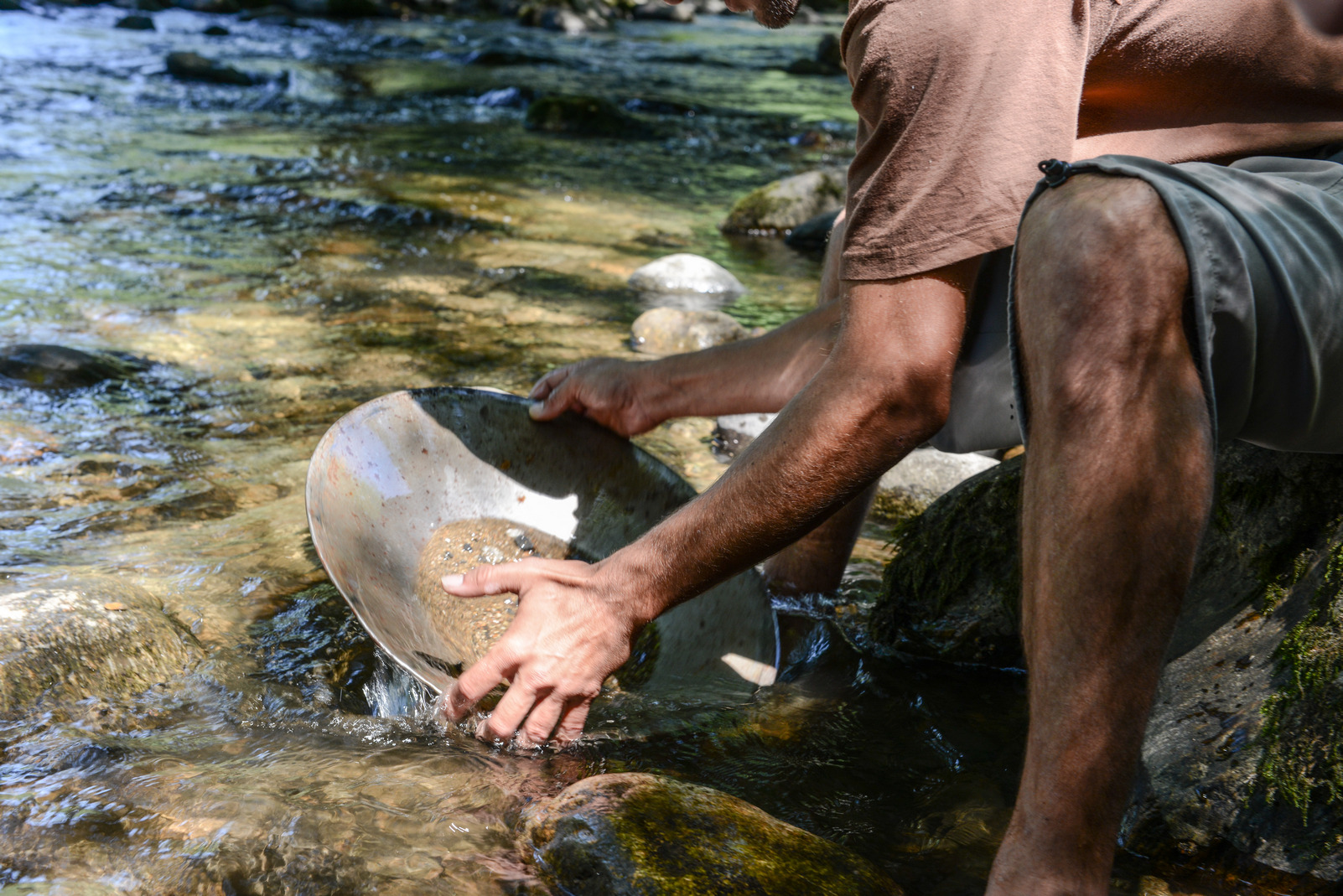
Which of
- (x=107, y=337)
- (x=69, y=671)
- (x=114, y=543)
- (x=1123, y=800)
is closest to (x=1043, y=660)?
(x=1123, y=800)

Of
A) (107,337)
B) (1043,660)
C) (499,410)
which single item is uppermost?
(1043,660)

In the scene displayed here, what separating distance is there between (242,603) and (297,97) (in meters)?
9.77

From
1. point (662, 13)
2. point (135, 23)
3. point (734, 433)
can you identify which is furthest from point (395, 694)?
point (662, 13)

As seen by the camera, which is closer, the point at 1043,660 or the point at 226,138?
the point at 1043,660

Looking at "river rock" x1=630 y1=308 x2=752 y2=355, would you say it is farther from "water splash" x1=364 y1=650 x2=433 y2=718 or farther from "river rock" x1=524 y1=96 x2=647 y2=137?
"river rock" x1=524 y1=96 x2=647 y2=137

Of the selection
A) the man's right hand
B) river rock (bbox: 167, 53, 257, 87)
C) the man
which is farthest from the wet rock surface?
river rock (bbox: 167, 53, 257, 87)

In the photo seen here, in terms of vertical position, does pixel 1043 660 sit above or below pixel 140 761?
above

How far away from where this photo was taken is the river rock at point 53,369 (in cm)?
326

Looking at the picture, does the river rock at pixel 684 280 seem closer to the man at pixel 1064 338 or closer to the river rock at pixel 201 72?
the man at pixel 1064 338

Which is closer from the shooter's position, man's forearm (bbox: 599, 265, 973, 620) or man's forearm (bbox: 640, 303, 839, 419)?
man's forearm (bbox: 599, 265, 973, 620)

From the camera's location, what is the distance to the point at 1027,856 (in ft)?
3.63

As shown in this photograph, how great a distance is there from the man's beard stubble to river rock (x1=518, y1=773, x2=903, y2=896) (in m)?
1.37

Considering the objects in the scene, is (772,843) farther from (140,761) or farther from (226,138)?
(226,138)

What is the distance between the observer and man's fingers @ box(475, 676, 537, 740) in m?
1.49
